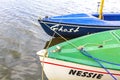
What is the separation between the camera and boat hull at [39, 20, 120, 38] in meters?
13.4

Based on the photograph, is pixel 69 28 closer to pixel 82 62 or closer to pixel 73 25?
pixel 73 25

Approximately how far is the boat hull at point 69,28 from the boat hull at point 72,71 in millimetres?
5112

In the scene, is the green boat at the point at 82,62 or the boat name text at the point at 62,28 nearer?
the green boat at the point at 82,62

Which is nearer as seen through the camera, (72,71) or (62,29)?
(72,71)

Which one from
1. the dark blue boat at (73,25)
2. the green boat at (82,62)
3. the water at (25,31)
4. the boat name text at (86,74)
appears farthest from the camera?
the dark blue boat at (73,25)

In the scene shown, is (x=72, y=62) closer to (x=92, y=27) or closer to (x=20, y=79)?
(x=20, y=79)

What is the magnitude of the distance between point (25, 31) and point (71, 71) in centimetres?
717

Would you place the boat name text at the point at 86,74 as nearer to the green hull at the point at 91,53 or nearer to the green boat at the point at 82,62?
the green boat at the point at 82,62

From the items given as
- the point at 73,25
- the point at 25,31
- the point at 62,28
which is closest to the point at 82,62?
the point at 73,25

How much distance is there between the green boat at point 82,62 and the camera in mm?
8336

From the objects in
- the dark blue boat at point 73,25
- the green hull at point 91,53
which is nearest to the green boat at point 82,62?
the green hull at point 91,53

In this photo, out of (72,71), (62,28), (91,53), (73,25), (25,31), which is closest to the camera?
(72,71)

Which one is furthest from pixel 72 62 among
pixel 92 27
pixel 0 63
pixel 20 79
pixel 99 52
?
pixel 92 27

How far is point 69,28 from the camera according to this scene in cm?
1347
